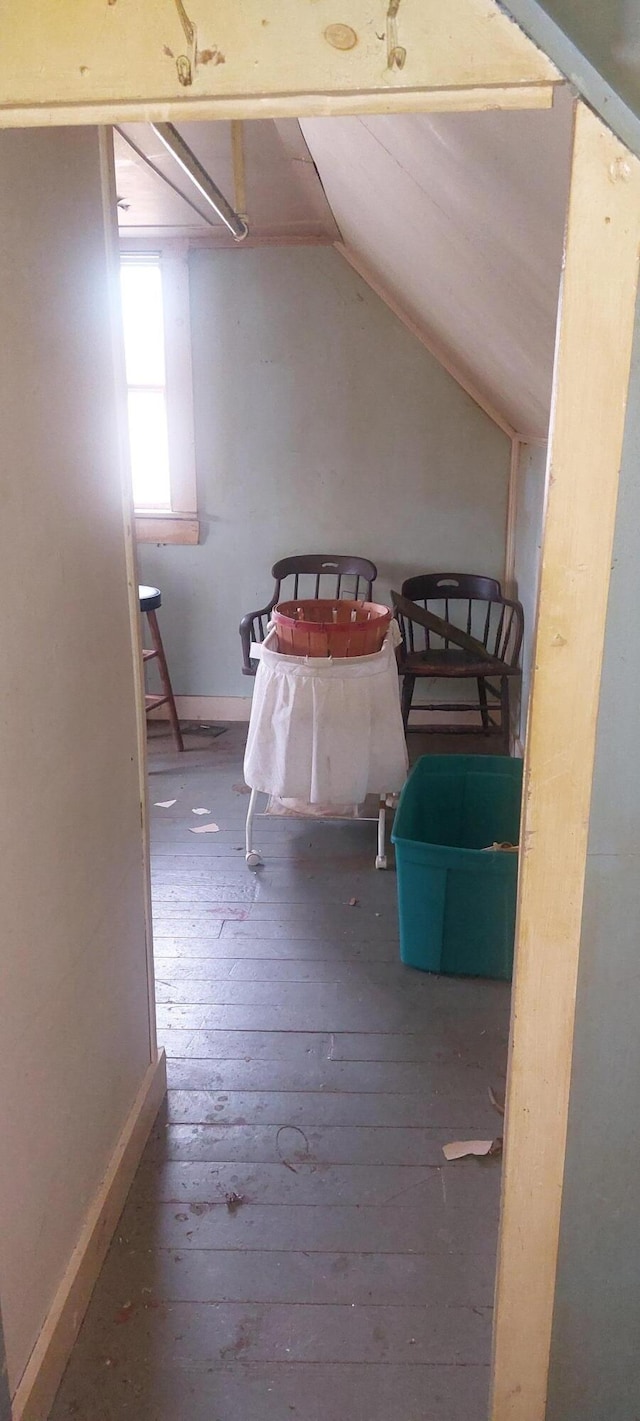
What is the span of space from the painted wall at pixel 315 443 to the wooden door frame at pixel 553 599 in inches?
135

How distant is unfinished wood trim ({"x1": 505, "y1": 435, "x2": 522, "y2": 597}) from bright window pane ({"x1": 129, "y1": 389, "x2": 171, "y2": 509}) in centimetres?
153

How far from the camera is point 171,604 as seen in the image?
450 cm

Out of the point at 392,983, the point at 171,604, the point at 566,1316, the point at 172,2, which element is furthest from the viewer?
the point at 171,604

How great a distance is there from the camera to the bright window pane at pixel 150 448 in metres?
4.38

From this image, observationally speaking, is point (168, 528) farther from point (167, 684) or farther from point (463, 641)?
point (463, 641)

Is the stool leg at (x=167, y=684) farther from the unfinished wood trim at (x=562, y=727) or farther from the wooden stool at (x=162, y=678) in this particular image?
the unfinished wood trim at (x=562, y=727)

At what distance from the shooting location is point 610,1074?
3.41ft

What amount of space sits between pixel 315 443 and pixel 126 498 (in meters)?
2.65

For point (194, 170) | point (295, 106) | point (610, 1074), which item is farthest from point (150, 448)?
point (610, 1074)

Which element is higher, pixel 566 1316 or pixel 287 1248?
pixel 566 1316

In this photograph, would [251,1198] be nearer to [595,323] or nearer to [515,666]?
[595,323]

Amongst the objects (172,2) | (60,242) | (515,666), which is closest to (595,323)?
(172,2)

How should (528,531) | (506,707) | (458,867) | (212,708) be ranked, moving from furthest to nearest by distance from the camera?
1. (212,708)
2. (506,707)
3. (528,531)
4. (458,867)

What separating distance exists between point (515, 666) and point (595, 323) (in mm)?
3026
